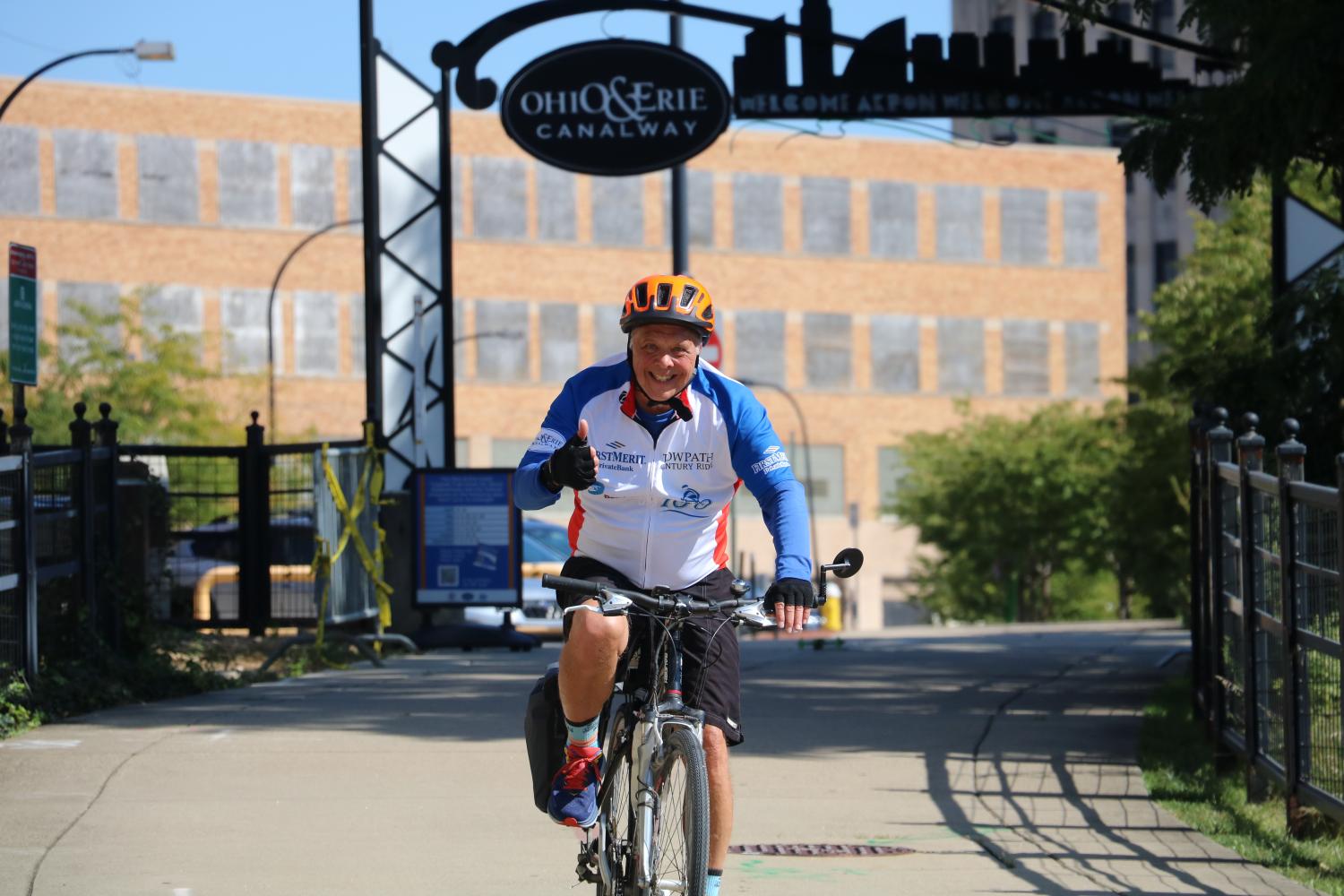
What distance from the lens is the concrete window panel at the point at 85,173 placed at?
227 feet

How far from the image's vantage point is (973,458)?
2484 inches

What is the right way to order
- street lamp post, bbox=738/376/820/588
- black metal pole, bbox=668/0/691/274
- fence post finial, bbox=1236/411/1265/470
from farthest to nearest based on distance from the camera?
street lamp post, bbox=738/376/820/588, black metal pole, bbox=668/0/691/274, fence post finial, bbox=1236/411/1265/470

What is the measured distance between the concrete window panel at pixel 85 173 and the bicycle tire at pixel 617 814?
217 feet

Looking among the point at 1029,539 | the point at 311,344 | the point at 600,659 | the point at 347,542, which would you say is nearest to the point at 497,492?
the point at 347,542

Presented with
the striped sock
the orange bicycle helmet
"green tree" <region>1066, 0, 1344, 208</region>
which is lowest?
the striped sock

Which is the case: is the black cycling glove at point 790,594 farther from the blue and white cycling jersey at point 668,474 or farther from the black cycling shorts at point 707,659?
the blue and white cycling jersey at point 668,474

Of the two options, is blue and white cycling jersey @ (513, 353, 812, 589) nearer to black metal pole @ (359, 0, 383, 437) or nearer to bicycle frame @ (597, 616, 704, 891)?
bicycle frame @ (597, 616, 704, 891)

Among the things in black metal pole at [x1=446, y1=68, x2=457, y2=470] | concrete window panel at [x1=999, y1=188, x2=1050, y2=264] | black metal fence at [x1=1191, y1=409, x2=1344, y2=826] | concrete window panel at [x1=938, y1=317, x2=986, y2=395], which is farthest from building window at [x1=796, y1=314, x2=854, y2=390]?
black metal fence at [x1=1191, y1=409, x2=1344, y2=826]

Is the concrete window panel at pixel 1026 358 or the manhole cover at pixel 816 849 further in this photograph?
the concrete window panel at pixel 1026 358

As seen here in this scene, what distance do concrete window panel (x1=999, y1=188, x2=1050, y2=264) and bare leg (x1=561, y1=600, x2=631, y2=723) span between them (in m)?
75.3

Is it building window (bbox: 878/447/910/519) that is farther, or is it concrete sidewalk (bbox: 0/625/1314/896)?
building window (bbox: 878/447/910/519)

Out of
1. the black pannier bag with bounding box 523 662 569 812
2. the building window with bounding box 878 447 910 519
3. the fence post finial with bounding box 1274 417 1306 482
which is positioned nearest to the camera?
the black pannier bag with bounding box 523 662 569 812

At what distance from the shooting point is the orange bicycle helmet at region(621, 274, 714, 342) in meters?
6.21

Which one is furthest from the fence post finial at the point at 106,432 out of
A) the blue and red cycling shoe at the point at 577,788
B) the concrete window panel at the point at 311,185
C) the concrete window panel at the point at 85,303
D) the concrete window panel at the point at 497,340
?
the concrete window panel at the point at 497,340
